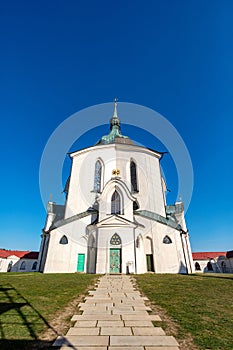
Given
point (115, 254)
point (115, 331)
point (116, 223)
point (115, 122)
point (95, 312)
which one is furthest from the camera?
point (115, 122)

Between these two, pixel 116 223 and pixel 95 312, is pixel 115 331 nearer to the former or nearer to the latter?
pixel 95 312

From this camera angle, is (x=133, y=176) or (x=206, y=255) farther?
(x=206, y=255)

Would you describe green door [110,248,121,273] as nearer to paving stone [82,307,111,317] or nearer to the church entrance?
the church entrance

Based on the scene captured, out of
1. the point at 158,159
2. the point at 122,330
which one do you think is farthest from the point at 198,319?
the point at 158,159

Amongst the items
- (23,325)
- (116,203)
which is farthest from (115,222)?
(23,325)

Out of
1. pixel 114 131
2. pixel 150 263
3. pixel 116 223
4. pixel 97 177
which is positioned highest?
pixel 114 131

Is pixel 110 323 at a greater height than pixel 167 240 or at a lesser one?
lesser

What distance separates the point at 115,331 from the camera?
398 cm

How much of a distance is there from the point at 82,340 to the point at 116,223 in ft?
53.4

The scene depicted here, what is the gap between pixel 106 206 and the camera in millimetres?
21875

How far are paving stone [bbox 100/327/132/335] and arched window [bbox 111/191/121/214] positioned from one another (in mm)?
17465

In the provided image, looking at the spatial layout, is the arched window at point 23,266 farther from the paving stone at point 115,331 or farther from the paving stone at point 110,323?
the paving stone at point 115,331

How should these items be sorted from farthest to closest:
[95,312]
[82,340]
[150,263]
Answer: [150,263] < [95,312] < [82,340]

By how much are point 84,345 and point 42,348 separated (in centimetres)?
70
